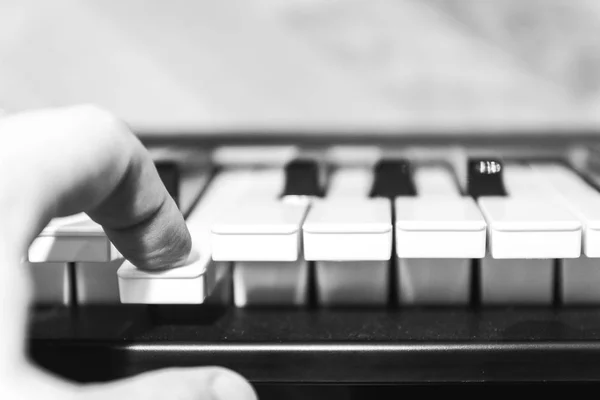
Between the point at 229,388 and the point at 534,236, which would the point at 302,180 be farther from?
the point at 229,388

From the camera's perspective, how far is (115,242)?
2.24 ft

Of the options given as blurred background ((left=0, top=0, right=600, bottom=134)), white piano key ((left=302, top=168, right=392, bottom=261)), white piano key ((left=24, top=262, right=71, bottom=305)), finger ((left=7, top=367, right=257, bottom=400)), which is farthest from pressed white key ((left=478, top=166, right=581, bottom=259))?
white piano key ((left=24, top=262, right=71, bottom=305))

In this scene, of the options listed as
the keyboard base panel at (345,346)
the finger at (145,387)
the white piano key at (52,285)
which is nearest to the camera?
the finger at (145,387)

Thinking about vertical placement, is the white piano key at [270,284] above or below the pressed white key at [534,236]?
below

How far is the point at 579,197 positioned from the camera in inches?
34.6

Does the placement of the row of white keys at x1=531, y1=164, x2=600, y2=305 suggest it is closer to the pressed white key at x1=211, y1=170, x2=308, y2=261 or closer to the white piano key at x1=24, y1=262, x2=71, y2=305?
the pressed white key at x1=211, y1=170, x2=308, y2=261

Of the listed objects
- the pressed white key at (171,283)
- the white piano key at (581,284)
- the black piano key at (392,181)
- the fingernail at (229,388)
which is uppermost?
the black piano key at (392,181)

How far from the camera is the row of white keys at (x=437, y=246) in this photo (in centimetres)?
76

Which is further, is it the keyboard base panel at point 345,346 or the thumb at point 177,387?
the keyboard base panel at point 345,346

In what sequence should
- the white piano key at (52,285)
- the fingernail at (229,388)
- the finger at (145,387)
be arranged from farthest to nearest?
the white piano key at (52,285) < the fingernail at (229,388) < the finger at (145,387)

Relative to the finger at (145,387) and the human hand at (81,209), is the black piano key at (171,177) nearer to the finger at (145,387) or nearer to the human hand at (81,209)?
the human hand at (81,209)

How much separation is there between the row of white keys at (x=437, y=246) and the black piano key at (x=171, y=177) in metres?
0.25

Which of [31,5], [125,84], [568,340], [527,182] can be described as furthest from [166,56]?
[568,340]

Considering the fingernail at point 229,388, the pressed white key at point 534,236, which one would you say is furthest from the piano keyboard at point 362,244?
the fingernail at point 229,388
